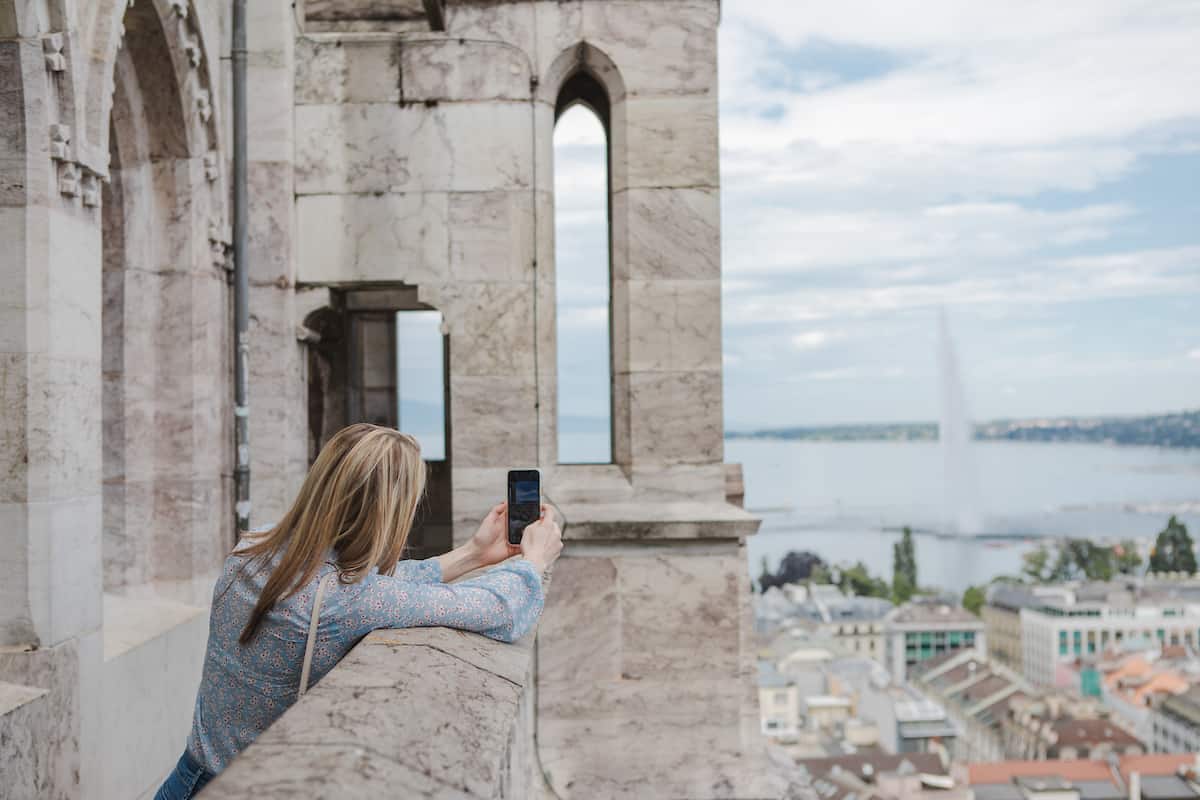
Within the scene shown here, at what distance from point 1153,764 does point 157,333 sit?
50.7 meters

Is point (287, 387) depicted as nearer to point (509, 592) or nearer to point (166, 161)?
point (166, 161)

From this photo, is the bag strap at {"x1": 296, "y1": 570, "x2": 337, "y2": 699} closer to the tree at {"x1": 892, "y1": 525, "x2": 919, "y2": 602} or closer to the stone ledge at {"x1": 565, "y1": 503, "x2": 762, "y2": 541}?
the stone ledge at {"x1": 565, "y1": 503, "x2": 762, "y2": 541}

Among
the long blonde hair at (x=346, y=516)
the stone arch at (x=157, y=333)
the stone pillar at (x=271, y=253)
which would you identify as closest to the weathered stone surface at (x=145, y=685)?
the stone arch at (x=157, y=333)

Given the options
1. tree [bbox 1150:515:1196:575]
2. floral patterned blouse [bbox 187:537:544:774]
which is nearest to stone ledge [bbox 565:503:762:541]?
floral patterned blouse [bbox 187:537:544:774]

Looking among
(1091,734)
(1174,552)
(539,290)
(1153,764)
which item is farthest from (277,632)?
(1174,552)

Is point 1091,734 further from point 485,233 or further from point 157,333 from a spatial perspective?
point 157,333

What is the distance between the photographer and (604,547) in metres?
6.12

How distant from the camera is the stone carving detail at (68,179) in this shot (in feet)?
12.8

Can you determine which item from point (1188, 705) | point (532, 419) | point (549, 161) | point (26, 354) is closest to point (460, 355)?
point (532, 419)

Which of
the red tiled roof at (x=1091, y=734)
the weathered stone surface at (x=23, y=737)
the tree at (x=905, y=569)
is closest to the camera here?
the weathered stone surface at (x=23, y=737)

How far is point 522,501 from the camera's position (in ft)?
9.57

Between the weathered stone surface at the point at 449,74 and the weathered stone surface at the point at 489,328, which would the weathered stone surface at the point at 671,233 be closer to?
the weathered stone surface at the point at 489,328

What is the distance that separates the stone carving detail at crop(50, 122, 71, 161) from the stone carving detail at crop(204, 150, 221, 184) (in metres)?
1.64

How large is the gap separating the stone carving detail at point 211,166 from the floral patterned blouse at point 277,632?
3.53 m
